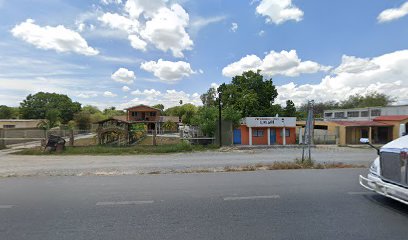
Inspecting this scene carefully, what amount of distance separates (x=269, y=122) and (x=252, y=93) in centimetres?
1271

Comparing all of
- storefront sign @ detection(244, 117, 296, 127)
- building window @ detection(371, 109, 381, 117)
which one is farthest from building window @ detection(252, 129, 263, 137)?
building window @ detection(371, 109, 381, 117)

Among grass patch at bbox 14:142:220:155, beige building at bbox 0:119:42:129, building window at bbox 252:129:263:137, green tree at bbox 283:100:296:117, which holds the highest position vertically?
green tree at bbox 283:100:296:117

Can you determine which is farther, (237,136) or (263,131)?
(263,131)

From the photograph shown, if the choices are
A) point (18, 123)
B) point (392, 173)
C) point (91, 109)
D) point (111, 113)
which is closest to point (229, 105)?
point (18, 123)

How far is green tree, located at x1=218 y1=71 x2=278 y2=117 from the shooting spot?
4372cm

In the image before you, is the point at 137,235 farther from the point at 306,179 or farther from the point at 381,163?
the point at 306,179

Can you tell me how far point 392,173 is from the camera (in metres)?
5.61

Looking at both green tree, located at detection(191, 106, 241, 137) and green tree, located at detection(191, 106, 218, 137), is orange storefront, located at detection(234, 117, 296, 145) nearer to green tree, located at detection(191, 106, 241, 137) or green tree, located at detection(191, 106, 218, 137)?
green tree, located at detection(191, 106, 241, 137)

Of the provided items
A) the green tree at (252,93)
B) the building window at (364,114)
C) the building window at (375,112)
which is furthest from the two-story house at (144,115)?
the building window at (375,112)

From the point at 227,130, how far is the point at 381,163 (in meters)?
21.8

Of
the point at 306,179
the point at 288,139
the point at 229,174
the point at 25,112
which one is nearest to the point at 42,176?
the point at 229,174

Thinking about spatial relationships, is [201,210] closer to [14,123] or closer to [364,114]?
[364,114]

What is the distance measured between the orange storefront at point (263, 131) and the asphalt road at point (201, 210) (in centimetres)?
2301

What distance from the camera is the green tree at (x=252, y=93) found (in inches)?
1721
